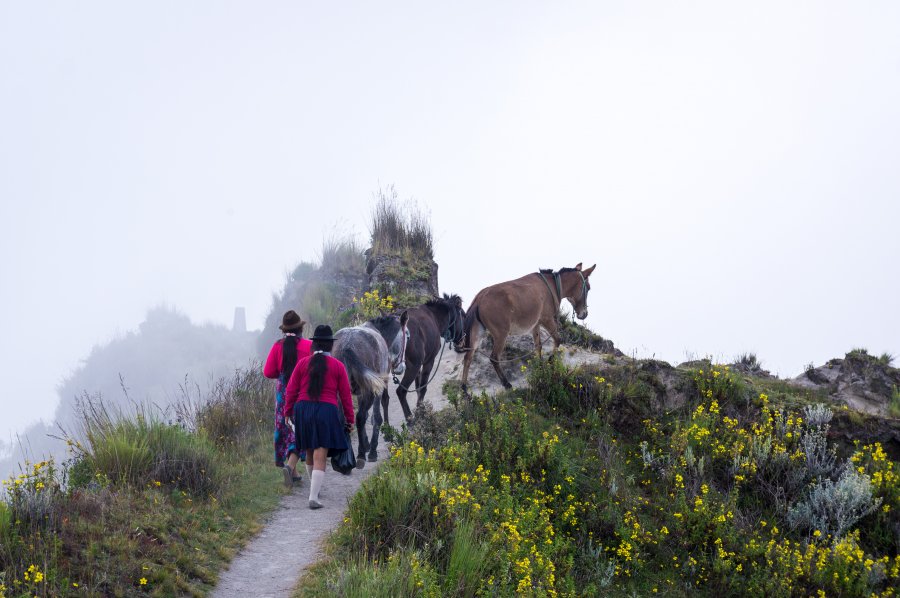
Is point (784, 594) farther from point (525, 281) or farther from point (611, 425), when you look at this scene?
point (525, 281)

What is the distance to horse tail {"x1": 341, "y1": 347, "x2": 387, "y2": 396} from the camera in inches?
312

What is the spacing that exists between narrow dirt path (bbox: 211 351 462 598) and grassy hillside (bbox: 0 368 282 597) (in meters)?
0.18

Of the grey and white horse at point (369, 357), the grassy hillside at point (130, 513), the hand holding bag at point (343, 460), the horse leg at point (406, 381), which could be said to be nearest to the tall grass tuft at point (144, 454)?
the grassy hillside at point (130, 513)

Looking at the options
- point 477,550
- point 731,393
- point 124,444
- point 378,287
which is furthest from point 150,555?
point 378,287

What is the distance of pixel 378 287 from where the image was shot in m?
16.7

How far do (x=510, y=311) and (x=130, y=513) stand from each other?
689 centimetres

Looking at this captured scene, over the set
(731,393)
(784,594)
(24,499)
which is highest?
(731,393)

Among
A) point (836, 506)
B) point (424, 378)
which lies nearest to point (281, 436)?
point (424, 378)

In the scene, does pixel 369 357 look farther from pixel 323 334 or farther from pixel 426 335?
pixel 426 335

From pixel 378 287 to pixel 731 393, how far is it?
9819 millimetres

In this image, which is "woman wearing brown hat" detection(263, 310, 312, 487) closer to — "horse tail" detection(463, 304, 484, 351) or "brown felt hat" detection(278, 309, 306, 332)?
"brown felt hat" detection(278, 309, 306, 332)

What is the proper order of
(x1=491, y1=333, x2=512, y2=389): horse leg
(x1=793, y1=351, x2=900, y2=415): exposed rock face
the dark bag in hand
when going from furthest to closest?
(x1=793, y1=351, x2=900, y2=415): exposed rock face, (x1=491, y1=333, x2=512, y2=389): horse leg, the dark bag in hand

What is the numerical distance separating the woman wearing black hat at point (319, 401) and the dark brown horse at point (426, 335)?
2668 mm

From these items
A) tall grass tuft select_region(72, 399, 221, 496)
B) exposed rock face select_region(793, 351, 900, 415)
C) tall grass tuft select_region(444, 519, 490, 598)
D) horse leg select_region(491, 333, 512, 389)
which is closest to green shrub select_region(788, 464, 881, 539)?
exposed rock face select_region(793, 351, 900, 415)
